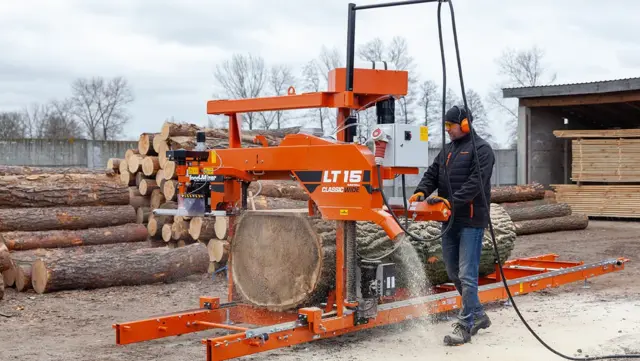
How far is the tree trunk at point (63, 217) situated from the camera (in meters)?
11.0

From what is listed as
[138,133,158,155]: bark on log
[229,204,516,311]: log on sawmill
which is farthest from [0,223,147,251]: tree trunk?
[229,204,516,311]: log on sawmill

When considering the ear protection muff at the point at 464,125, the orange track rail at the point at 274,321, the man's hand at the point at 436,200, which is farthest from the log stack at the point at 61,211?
the ear protection muff at the point at 464,125

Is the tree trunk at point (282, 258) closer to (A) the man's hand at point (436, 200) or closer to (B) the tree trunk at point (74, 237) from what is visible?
(A) the man's hand at point (436, 200)

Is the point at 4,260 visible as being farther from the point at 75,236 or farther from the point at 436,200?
the point at 436,200

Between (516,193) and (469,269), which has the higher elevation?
(516,193)

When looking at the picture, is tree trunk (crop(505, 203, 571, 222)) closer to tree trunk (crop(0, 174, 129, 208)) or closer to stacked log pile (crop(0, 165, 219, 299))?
stacked log pile (crop(0, 165, 219, 299))

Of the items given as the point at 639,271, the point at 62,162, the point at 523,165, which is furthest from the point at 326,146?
the point at 62,162

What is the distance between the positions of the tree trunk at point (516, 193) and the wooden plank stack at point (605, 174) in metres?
1.47

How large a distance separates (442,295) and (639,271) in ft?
18.2

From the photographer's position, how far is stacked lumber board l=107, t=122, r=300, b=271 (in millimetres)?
11062

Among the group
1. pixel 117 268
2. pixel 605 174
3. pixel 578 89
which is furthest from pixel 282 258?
pixel 605 174

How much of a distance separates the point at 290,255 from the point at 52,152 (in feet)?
65.0

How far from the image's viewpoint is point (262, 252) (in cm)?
697

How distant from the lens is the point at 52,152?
24516mm
